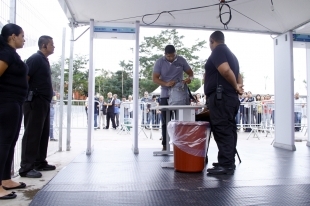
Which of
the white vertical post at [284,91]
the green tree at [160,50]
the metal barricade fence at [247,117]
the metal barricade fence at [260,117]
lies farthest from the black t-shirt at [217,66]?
the green tree at [160,50]

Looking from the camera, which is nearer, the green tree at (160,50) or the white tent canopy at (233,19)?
the white tent canopy at (233,19)

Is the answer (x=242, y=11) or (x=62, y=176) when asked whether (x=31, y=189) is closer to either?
(x=62, y=176)

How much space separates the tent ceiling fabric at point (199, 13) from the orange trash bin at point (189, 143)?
2475 mm

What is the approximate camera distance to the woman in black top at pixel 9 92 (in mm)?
2652

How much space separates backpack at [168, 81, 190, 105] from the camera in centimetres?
479

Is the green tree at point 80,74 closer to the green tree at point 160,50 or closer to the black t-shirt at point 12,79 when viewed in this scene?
the green tree at point 160,50

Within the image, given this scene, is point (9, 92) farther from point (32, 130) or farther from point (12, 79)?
point (32, 130)

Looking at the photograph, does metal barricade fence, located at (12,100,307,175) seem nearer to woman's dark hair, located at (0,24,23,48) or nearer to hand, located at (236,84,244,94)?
hand, located at (236,84,244,94)

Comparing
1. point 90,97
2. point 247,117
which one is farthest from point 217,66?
point 247,117

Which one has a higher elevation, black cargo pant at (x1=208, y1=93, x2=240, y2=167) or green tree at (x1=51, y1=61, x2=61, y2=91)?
green tree at (x1=51, y1=61, x2=61, y2=91)

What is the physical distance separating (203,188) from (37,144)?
2.09m

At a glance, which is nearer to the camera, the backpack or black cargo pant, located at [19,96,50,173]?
black cargo pant, located at [19,96,50,173]

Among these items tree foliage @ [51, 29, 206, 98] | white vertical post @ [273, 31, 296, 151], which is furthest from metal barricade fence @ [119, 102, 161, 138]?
tree foliage @ [51, 29, 206, 98]

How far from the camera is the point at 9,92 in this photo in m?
2.71
